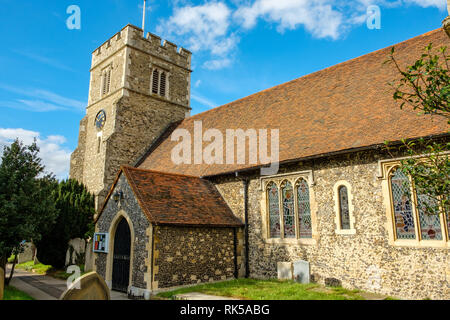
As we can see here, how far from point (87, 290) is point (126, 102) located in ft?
58.4

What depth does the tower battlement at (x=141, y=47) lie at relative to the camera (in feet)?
68.4

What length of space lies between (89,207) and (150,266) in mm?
9236

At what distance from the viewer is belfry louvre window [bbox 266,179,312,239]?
10742 millimetres

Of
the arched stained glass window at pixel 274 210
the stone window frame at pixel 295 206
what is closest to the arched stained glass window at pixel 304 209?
the stone window frame at pixel 295 206

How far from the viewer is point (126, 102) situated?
774 inches

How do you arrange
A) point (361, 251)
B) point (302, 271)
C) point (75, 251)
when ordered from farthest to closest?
1. point (75, 251)
2. point (302, 271)
3. point (361, 251)

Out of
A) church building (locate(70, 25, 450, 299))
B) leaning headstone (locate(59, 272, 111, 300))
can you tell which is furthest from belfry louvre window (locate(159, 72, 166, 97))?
leaning headstone (locate(59, 272, 111, 300))

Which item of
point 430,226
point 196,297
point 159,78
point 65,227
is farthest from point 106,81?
point 430,226

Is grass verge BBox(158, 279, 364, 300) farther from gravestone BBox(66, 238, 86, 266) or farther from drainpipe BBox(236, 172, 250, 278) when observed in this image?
gravestone BBox(66, 238, 86, 266)

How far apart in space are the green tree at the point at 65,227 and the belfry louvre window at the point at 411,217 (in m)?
13.4

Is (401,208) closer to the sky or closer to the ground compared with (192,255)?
closer to the sky

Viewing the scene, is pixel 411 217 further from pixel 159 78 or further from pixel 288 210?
pixel 159 78
